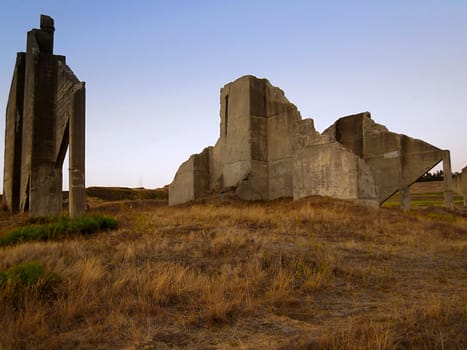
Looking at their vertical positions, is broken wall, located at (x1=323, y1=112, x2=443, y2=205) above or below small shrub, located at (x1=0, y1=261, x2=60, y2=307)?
above

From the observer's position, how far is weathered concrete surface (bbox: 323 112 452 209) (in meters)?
16.3

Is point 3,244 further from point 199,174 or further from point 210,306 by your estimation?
point 199,174

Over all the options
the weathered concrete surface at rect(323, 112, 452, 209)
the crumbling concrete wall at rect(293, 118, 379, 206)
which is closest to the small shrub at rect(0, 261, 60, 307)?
the crumbling concrete wall at rect(293, 118, 379, 206)

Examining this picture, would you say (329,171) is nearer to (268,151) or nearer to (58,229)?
(268,151)

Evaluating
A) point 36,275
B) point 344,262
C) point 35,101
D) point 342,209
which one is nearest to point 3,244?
point 36,275

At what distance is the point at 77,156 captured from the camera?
10047mm

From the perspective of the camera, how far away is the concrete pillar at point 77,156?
985cm

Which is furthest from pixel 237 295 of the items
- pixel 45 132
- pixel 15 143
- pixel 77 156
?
pixel 15 143

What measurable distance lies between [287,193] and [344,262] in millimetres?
9866

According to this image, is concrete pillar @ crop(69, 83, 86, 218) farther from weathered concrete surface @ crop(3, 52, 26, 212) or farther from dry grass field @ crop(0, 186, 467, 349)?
weathered concrete surface @ crop(3, 52, 26, 212)

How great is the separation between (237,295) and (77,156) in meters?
7.60

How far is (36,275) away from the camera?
3.86 m

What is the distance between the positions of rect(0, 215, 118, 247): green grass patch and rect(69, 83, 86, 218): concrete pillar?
128 cm

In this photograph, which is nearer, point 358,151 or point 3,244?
point 3,244
